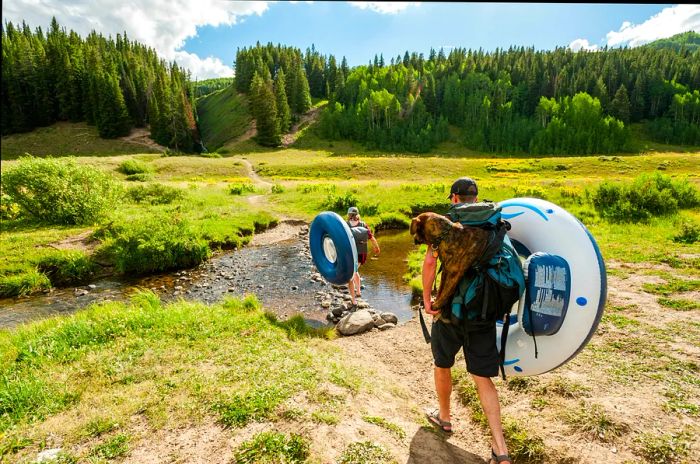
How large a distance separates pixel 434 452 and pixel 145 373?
15.3 feet

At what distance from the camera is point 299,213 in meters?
25.6

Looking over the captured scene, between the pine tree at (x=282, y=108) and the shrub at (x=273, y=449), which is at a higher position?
the pine tree at (x=282, y=108)

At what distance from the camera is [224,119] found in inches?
4060

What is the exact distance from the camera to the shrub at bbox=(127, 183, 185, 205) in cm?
2655

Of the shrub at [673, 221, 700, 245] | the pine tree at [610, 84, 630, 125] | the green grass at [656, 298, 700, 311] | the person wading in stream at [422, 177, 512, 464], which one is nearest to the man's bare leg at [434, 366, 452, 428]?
the person wading in stream at [422, 177, 512, 464]

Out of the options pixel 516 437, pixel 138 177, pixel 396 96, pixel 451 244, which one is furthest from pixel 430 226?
pixel 396 96

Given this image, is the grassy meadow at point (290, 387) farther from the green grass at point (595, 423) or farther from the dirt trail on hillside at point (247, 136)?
the dirt trail on hillside at point (247, 136)

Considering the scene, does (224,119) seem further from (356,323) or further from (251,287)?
(356,323)

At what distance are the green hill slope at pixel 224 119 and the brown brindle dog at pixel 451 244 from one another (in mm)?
88111

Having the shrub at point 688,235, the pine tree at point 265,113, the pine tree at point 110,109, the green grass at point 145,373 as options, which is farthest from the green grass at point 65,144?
the shrub at point 688,235

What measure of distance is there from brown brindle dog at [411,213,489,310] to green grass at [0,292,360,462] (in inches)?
107

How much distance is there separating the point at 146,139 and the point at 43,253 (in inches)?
2856

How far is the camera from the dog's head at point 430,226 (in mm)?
3836

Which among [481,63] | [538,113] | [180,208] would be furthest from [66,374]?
[481,63]
